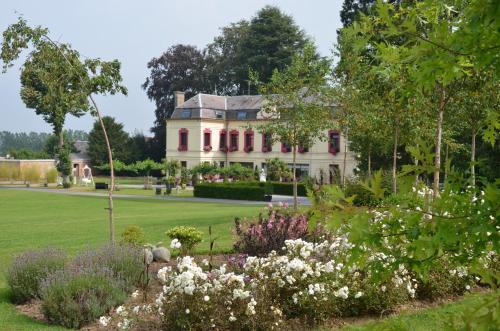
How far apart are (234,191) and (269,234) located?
27.1 meters

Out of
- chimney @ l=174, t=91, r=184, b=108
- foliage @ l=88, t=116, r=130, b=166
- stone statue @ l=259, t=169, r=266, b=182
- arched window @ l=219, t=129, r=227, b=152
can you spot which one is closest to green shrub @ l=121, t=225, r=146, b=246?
stone statue @ l=259, t=169, r=266, b=182

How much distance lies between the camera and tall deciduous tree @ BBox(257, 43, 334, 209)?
24.9 meters

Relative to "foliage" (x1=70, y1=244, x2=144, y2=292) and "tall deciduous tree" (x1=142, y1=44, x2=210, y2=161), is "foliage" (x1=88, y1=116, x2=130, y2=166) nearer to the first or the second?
"tall deciduous tree" (x1=142, y1=44, x2=210, y2=161)

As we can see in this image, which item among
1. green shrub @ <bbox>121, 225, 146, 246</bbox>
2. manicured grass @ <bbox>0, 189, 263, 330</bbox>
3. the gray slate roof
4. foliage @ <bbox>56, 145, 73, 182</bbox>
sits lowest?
manicured grass @ <bbox>0, 189, 263, 330</bbox>

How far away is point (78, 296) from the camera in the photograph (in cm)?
766

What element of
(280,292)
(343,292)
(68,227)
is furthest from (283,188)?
Answer: (343,292)

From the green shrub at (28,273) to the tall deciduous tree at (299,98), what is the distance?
1673cm

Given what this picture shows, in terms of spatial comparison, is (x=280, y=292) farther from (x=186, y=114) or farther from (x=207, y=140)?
(x=186, y=114)

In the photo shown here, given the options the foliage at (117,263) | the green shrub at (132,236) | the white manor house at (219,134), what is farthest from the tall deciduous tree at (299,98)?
the white manor house at (219,134)

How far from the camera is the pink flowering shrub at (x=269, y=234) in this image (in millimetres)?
9820

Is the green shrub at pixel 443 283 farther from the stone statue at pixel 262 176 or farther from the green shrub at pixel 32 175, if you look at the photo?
the green shrub at pixel 32 175

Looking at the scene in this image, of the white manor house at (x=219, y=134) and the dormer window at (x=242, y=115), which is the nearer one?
the white manor house at (x=219, y=134)

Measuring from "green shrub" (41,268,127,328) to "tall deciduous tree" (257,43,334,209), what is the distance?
17.4 m

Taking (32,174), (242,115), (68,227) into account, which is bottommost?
(68,227)
